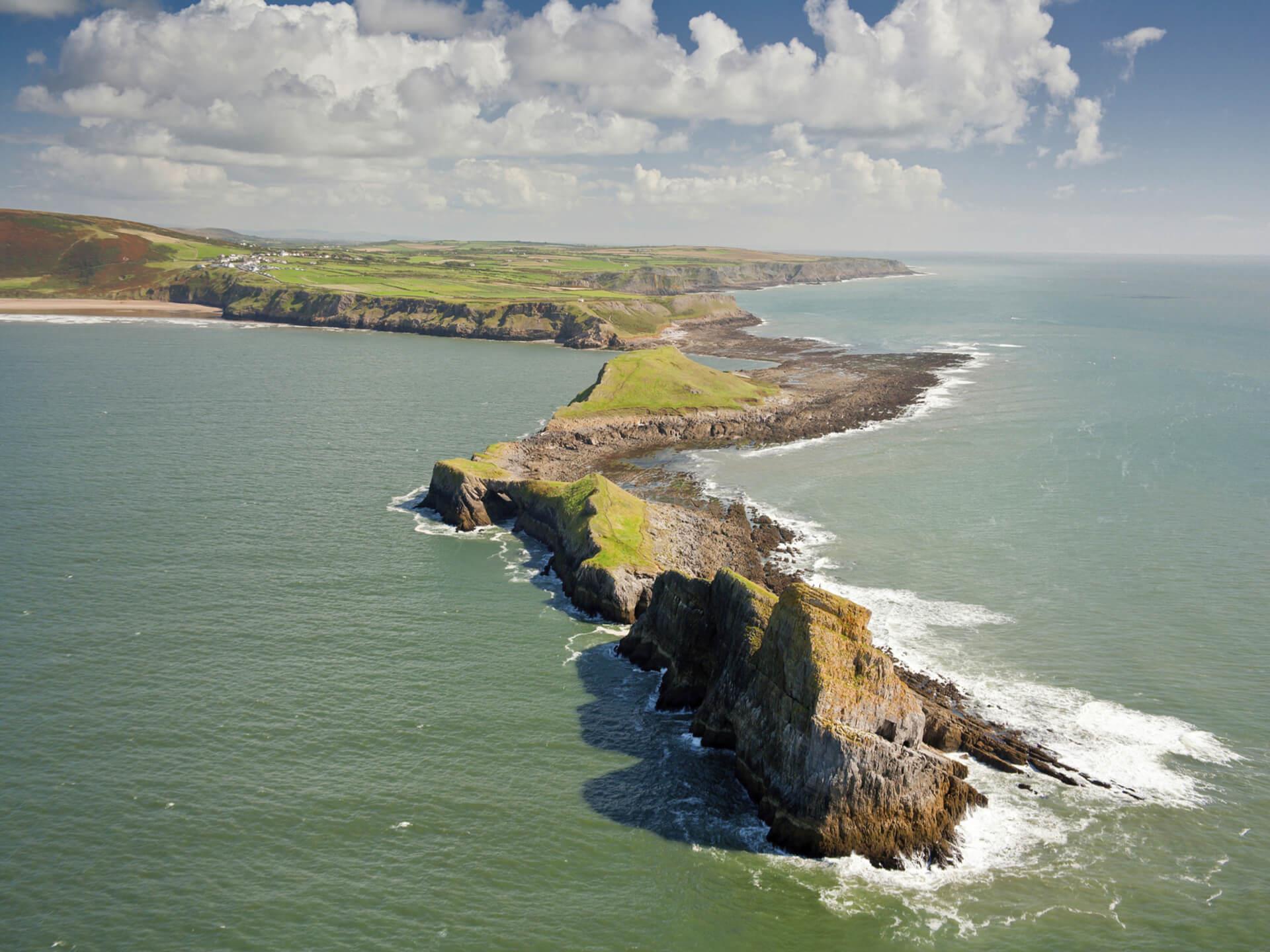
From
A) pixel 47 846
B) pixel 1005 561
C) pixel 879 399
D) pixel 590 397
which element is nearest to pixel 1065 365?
pixel 879 399

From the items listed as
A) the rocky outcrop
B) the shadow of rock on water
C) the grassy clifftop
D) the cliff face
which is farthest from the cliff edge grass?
the cliff face

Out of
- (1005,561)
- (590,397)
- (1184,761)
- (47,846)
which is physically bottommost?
(47,846)

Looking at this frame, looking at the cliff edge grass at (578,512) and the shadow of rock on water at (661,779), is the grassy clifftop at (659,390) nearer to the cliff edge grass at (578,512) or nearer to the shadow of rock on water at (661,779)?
the cliff edge grass at (578,512)

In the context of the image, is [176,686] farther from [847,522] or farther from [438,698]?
[847,522]

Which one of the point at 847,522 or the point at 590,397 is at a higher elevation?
the point at 590,397

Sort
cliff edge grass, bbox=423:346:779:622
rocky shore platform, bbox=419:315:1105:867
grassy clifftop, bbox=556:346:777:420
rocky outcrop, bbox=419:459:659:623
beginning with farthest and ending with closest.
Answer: grassy clifftop, bbox=556:346:777:420 → cliff edge grass, bbox=423:346:779:622 → rocky outcrop, bbox=419:459:659:623 → rocky shore platform, bbox=419:315:1105:867

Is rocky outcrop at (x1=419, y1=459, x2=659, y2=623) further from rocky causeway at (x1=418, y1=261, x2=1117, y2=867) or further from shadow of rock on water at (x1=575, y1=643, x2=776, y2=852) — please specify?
shadow of rock on water at (x1=575, y1=643, x2=776, y2=852)
